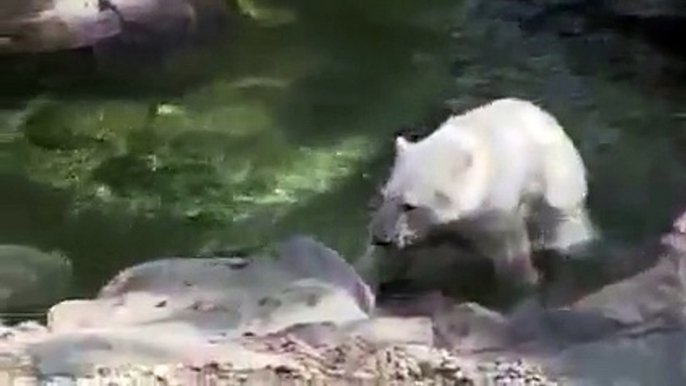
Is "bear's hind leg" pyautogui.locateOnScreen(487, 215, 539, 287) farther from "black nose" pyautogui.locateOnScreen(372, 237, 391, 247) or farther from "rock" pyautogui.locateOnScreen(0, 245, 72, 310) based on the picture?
"rock" pyautogui.locateOnScreen(0, 245, 72, 310)

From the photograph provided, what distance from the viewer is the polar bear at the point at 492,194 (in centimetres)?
80

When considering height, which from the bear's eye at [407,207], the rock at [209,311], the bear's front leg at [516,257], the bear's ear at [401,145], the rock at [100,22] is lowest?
the rock at [209,311]

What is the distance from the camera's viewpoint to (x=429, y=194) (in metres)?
0.80

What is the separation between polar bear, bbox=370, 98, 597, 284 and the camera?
2.63 feet

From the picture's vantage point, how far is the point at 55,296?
77cm

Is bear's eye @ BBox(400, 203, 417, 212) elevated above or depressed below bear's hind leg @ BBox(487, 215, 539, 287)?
above

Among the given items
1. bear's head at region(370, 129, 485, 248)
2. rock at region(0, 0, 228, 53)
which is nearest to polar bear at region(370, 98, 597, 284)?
bear's head at region(370, 129, 485, 248)

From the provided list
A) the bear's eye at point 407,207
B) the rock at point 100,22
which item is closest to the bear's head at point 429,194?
the bear's eye at point 407,207

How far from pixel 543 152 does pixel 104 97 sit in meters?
0.32

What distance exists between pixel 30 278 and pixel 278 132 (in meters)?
0.20

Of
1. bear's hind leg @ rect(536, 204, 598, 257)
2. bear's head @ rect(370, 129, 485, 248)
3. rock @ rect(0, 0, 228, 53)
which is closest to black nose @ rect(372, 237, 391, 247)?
bear's head @ rect(370, 129, 485, 248)

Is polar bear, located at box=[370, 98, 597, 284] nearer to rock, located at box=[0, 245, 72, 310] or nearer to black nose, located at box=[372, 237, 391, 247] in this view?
black nose, located at box=[372, 237, 391, 247]

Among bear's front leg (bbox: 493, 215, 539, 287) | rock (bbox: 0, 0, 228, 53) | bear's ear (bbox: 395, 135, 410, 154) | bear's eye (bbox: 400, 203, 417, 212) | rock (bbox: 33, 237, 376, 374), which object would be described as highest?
rock (bbox: 0, 0, 228, 53)

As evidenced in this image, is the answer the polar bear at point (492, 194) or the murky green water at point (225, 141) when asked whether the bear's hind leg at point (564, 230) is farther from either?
the murky green water at point (225, 141)
